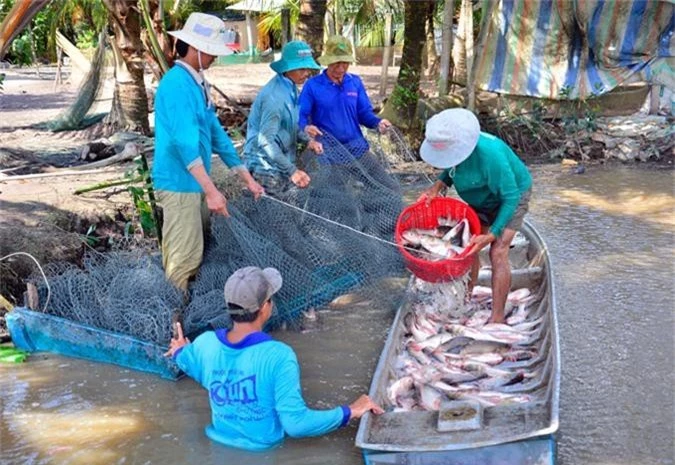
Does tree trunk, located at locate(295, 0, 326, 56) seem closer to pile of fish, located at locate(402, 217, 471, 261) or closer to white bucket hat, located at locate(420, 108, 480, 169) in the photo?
pile of fish, located at locate(402, 217, 471, 261)

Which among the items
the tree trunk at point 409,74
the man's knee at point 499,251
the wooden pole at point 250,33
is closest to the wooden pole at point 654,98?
the tree trunk at point 409,74

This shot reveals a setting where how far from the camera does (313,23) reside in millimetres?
11984

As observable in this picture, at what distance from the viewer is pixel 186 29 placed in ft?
17.6

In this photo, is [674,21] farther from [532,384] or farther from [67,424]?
[67,424]

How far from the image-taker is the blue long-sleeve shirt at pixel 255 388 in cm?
394

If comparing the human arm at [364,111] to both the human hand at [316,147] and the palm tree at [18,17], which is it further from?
the palm tree at [18,17]

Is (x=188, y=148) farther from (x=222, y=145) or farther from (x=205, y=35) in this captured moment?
(x=205, y=35)

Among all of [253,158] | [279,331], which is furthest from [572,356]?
[253,158]

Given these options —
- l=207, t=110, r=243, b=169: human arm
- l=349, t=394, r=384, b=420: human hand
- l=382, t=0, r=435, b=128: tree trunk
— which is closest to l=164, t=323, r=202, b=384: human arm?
l=349, t=394, r=384, b=420: human hand

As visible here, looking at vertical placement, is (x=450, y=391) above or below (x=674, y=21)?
below

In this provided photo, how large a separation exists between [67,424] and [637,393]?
3857 millimetres

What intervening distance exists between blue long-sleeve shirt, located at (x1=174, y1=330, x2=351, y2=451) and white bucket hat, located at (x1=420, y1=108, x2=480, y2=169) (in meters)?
2.15

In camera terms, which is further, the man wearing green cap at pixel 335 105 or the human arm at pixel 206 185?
the man wearing green cap at pixel 335 105

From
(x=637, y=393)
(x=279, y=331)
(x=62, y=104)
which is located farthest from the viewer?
(x=62, y=104)
